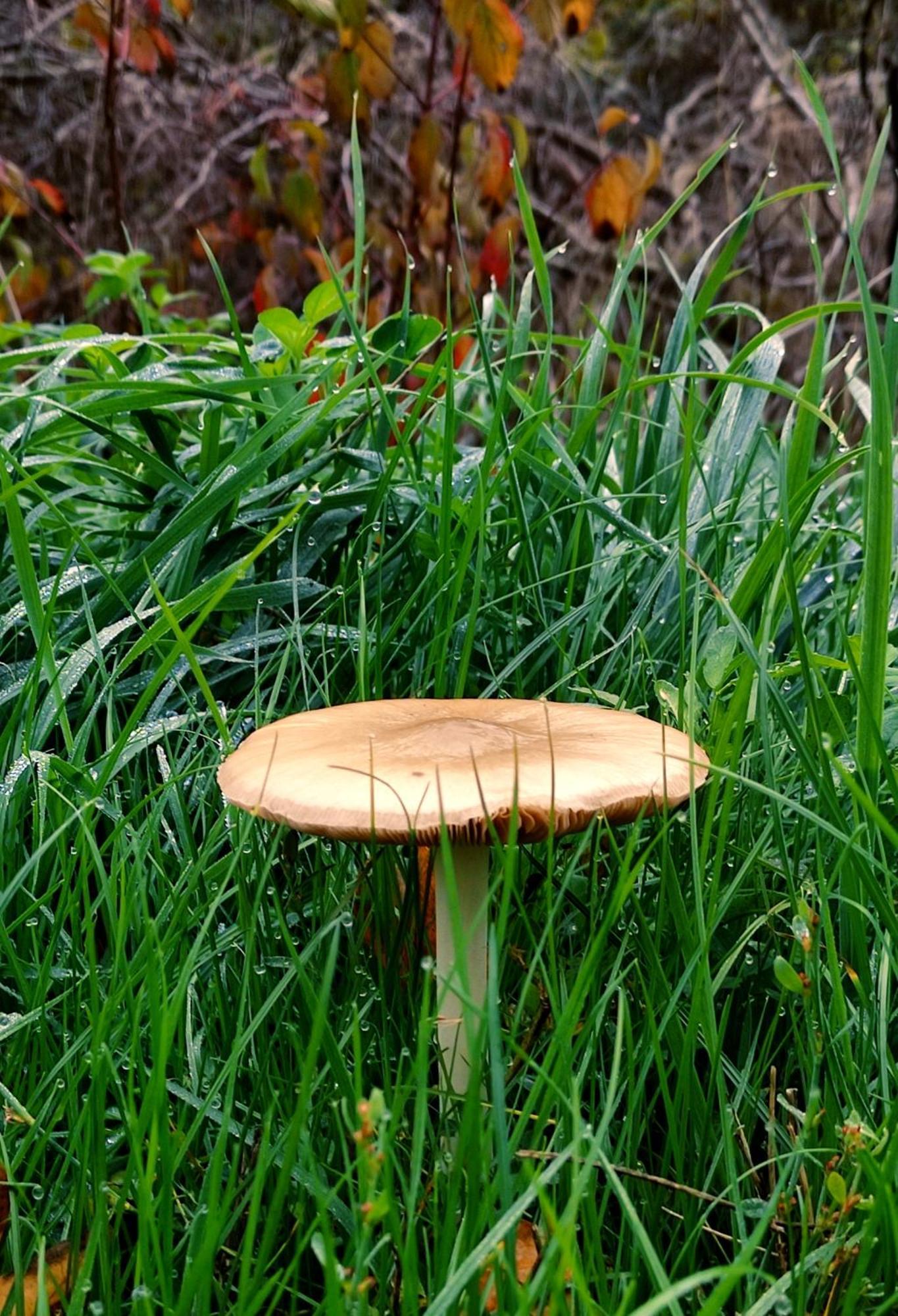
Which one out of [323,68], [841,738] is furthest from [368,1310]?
[323,68]

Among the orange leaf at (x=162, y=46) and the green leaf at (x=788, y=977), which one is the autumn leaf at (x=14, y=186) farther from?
the green leaf at (x=788, y=977)

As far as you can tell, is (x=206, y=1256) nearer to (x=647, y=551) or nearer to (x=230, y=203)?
(x=647, y=551)

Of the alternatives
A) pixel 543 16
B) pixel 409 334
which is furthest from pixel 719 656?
pixel 543 16

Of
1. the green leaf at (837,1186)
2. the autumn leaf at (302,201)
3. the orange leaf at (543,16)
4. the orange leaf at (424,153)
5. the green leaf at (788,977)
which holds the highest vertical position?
the orange leaf at (543,16)

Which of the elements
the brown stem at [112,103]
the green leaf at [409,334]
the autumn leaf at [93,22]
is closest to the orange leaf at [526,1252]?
the green leaf at [409,334]

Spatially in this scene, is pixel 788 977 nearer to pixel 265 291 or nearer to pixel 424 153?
pixel 424 153

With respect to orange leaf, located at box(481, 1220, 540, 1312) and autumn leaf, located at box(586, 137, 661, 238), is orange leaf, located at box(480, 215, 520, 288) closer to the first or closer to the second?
autumn leaf, located at box(586, 137, 661, 238)

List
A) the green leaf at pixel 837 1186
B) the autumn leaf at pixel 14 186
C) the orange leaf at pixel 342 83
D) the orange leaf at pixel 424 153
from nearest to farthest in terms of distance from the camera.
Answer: the green leaf at pixel 837 1186, the orange leaf at pixel 342 83, the orange leaf at pixel 424 153, the autumn leaf at pixel 14 186
